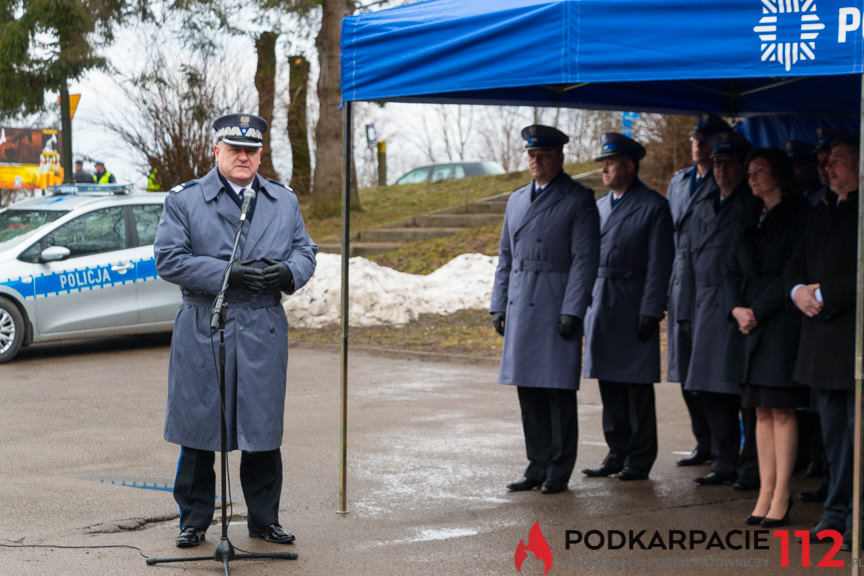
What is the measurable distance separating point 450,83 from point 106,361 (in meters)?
8.28

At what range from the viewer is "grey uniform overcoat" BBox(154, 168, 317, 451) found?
596 centimetres

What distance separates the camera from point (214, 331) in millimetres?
5938

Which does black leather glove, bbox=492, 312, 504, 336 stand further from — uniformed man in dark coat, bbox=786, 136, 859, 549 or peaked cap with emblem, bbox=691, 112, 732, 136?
uniformed man in dark coat, bbox=786, 136, 859, 549

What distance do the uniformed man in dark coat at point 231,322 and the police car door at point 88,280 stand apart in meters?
7.75

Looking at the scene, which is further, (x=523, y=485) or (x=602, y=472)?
(x=602, y=472)

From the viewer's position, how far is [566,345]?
24.6 ft

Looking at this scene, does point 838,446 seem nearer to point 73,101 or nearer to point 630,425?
point 630,425

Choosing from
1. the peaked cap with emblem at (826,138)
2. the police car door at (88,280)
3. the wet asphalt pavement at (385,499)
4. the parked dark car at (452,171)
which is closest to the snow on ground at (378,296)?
the police car door at (88,280)

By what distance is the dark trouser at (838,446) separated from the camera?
20.2 feet

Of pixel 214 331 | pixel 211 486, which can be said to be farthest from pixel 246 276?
pixel 211 486

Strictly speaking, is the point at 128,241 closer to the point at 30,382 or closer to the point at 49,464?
the point at 30,382

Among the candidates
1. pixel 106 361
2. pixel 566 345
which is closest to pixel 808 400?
pixel 566 345

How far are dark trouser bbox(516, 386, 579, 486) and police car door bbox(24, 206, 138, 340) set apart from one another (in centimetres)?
731

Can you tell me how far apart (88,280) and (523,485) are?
7.56 metres
